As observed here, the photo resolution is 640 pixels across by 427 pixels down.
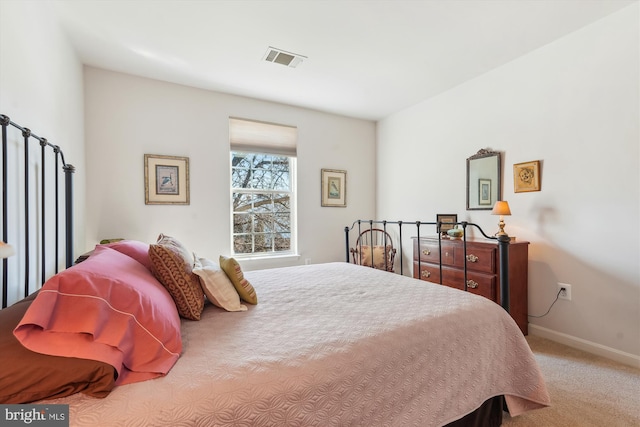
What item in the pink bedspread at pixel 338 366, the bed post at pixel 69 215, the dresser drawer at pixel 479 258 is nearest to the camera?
the pink bedspread at pixel 338 366

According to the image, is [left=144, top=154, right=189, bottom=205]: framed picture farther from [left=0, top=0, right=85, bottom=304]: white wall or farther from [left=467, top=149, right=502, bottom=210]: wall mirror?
[left=467, top=149, right=502, bottom=210]: wall mirror

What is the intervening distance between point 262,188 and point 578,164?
3129mm

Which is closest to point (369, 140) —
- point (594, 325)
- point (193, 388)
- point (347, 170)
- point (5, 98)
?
point (347, 170)

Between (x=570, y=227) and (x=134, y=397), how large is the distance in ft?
10.1

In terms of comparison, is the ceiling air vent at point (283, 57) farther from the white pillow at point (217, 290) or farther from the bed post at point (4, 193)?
the white pillow at point (217, 290)

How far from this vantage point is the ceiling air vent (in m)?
2.58

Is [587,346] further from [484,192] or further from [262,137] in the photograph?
[262,137]

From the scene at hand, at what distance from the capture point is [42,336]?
759mm

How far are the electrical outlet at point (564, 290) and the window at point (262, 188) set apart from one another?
9.05ft

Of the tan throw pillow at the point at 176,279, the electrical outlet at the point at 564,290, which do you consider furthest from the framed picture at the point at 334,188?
the tan throw pillow at the point at 176,279

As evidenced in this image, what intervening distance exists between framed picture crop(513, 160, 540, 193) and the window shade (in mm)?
2468

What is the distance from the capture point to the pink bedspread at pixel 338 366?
0.79 metres

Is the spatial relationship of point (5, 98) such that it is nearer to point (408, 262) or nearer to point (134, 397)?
point (134, 397)

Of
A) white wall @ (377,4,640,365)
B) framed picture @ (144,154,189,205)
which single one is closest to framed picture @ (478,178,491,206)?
white wall @ (377,4,640,365)
